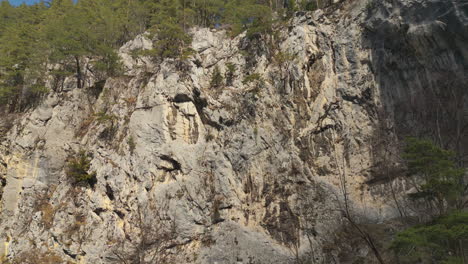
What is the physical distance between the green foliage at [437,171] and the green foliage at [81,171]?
1820 cm

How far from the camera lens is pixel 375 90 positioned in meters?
19.5

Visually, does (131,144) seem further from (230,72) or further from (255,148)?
(230,72)

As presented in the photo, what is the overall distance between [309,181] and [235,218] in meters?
4.82

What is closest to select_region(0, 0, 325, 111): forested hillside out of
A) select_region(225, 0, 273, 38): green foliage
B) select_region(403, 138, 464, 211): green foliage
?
select_region(225, 0, 273, 38): green foliage

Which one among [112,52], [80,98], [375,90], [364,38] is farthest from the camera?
[112,52]

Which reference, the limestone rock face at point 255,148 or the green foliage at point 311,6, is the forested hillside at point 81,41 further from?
the limestone rock face at point 255,148

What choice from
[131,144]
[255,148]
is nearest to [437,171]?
[255,148]

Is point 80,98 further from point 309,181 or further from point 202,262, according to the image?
point 309,181

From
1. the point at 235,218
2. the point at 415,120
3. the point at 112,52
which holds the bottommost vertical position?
the point at 235,218

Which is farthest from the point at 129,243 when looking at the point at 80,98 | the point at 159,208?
the point at 80,98

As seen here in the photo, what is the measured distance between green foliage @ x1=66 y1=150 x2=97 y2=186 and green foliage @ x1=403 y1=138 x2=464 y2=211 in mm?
18202

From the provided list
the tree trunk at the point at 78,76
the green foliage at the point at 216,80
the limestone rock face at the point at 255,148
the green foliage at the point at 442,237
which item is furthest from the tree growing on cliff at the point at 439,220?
the tree trunk at the point at 78,76

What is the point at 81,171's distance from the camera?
2019 centimetres

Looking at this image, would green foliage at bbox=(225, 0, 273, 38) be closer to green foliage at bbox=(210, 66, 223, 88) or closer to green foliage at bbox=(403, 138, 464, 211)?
green foliage at bbox=(210, 66, 223, 88)
